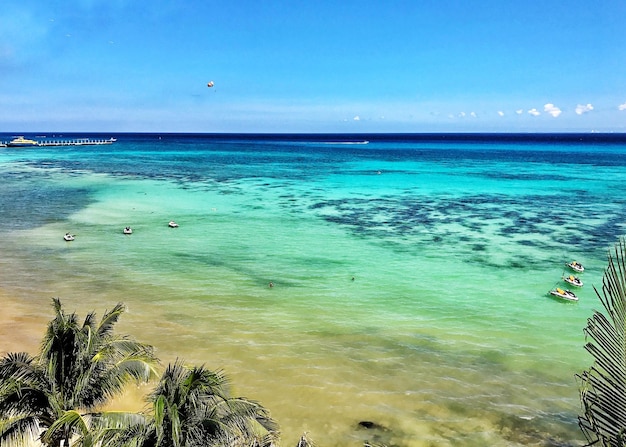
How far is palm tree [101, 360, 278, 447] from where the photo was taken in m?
7.20

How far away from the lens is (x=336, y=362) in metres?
16.0

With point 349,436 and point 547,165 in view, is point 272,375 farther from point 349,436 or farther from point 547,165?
point 547,165

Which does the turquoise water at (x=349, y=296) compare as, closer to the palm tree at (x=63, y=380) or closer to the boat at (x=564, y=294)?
the boat at (x=564, y=294)

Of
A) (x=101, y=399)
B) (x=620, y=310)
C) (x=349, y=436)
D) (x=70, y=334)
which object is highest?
(x=620, y=310)

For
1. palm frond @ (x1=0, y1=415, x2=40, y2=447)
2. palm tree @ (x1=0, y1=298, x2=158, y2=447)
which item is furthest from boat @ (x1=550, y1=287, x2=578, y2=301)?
palm frond @ (x1=0, y1=415, x2=40, y2=447)

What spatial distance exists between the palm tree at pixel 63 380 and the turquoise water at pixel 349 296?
524cm

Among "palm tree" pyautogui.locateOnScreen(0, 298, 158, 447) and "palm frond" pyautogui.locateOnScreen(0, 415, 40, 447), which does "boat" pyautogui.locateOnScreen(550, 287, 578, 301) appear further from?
"palm frond" pyautogui.locateOnScreen(0, 415, 40, 447)

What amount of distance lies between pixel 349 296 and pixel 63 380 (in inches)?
565

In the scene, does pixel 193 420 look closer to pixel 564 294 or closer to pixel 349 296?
pixel 349 296

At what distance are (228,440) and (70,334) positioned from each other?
3.43 metres

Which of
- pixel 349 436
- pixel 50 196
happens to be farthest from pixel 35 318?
pixel 50 196

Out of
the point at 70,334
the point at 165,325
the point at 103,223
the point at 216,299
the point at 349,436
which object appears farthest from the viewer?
the point at 103,223

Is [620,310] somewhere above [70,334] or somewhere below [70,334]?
above

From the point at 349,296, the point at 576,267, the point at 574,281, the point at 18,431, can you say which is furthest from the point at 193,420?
the point at 576,267
